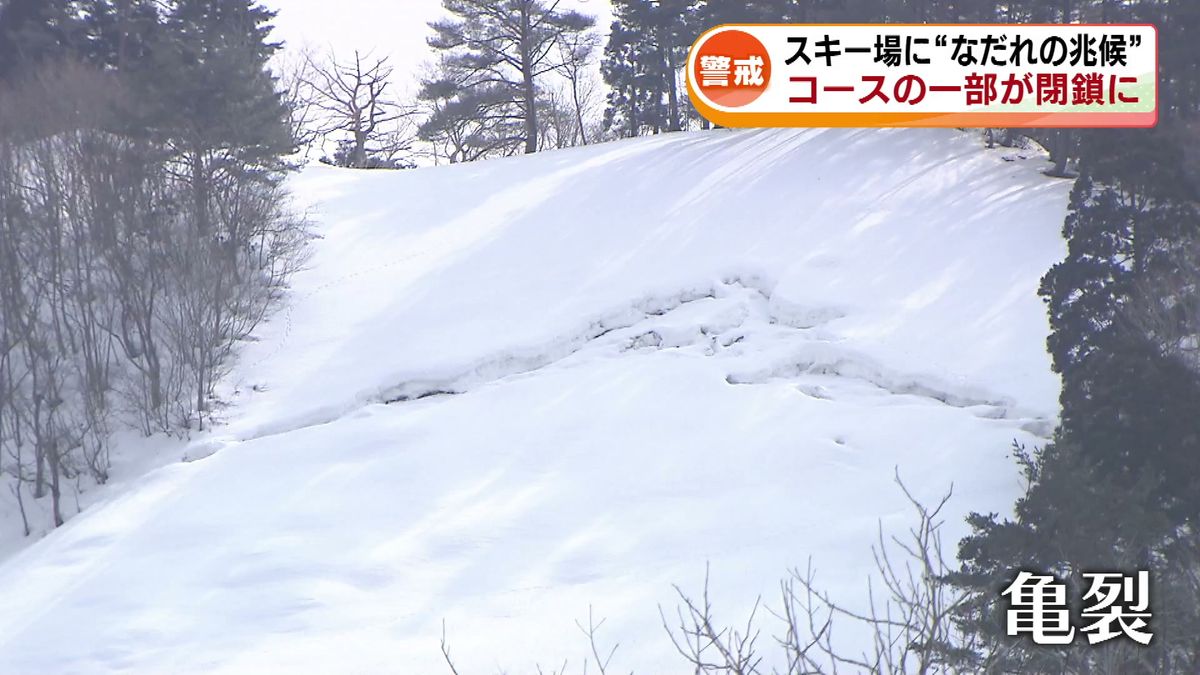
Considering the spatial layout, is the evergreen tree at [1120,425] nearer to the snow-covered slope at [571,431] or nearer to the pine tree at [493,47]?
the snow-covered slope at [571,431]

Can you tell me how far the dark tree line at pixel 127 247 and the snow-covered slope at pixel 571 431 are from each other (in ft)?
3.95

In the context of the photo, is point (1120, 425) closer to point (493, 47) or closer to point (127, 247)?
point (127, 247)

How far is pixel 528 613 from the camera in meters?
10.9

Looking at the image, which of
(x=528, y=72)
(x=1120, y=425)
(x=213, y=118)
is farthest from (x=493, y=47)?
(x=1120, y=425)

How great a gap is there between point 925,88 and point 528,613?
20.9ft

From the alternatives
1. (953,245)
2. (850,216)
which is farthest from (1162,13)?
(850,216)

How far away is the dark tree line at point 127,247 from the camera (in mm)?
18328

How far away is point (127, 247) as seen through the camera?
19.8 meters

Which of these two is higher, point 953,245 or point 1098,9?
point 1098,9

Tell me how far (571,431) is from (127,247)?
10.2 m

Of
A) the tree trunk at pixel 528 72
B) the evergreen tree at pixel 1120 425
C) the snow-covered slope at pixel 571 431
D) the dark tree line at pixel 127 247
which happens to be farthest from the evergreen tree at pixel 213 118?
the evergreen tree at pixel 1120 425

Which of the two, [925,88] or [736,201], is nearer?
[925,88]

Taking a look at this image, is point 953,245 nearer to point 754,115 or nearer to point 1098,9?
point 1098,9

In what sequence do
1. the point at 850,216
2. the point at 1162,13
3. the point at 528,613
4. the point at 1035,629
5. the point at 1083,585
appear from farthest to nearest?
the point at 850,216 → the point at 1162,13 → the point at 528,613 → the point at 1083,585 → the point at 1035,629
